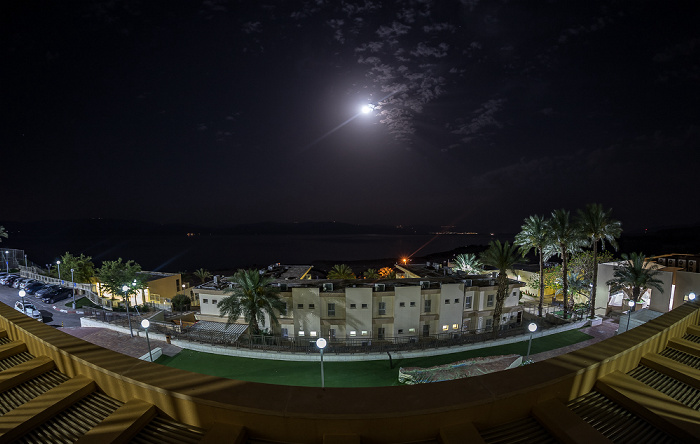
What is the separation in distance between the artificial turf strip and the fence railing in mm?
860

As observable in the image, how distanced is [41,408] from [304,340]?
2210cm

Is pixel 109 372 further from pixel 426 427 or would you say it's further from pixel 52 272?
pixel 52 272

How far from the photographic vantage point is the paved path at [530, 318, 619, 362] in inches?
888

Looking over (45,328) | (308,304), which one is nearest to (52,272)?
(308,304)

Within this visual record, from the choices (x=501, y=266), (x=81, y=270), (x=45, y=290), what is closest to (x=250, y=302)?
(x=501, y=266)

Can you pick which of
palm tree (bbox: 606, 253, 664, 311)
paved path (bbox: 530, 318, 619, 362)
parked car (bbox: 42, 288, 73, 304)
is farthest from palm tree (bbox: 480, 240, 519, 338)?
parked car (bbox: 42, 288, 73, 304)

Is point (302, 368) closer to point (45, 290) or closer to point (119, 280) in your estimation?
point (119, 280)

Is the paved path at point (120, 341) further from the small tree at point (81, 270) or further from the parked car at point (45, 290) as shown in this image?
the small tree at point (81, 270)

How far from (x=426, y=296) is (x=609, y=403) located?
22360 mm

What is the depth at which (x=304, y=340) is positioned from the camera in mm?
25688

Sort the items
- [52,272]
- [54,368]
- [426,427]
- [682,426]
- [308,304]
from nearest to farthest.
→ [426,427] < [682,426] < [54,368] < [308,304] < [52,272]

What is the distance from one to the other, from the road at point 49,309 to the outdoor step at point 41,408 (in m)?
29.4

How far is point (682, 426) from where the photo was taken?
4.46m

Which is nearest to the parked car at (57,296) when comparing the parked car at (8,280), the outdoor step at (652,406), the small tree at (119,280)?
the small tree at (119,280)
